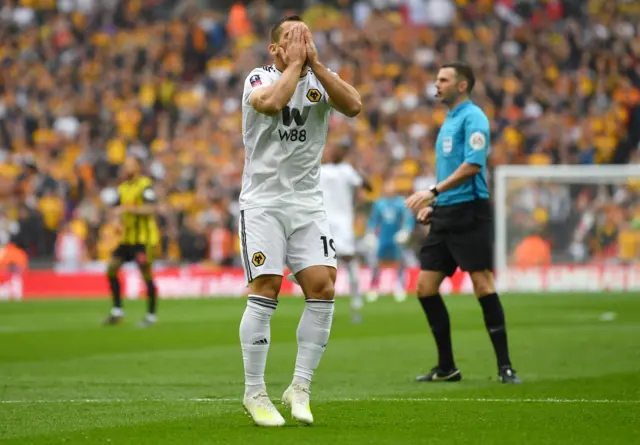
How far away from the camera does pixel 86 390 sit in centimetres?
1012

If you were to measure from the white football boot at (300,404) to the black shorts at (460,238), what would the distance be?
3115mm

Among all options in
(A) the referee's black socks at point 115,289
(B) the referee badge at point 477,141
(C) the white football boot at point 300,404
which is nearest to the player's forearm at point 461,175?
(B) the referee badge at point 477,141

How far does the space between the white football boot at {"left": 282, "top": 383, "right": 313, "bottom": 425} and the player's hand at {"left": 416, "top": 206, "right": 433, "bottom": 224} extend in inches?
124

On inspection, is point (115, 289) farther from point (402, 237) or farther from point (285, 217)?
point (285, 217)

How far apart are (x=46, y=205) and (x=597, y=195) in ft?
39.0

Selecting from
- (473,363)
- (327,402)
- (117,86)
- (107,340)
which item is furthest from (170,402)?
(117,86)

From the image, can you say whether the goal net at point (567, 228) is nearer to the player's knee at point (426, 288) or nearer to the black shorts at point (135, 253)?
the black shorts at point (135, 253)

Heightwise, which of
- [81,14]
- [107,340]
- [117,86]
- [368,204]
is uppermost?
[81,14]

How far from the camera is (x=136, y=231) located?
60.5 feet

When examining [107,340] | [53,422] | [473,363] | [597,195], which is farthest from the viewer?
[597,195]

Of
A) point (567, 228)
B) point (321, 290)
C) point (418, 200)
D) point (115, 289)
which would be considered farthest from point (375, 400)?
point (567, 228)

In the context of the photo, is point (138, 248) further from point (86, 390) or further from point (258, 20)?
point (258, 20)

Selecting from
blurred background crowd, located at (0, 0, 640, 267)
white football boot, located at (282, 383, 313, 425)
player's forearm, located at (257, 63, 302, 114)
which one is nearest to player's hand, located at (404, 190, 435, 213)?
white football boot, located at (282, 383, 313, 425)

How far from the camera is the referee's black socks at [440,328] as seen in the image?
35.0 ft
